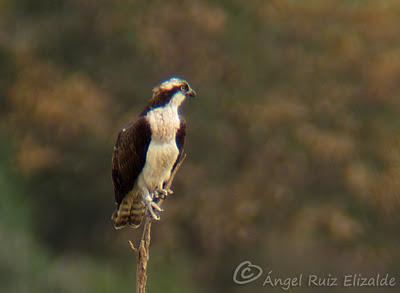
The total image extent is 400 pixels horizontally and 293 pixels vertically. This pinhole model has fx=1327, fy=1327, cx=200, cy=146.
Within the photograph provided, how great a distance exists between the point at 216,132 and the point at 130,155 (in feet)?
31.9

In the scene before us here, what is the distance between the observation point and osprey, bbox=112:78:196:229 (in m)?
7.34

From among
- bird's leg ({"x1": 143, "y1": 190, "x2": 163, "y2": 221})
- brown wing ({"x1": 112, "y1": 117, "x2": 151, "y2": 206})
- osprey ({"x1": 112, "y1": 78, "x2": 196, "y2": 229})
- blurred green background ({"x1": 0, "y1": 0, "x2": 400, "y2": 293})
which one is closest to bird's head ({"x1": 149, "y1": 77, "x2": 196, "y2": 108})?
osprey ({"x1": 112, "y1": 78, "x2": 196, "y2": 229})

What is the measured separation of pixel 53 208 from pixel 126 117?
6.55 feet

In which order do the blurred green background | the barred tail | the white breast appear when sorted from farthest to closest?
the blurred green background < the barred tail < the white breast

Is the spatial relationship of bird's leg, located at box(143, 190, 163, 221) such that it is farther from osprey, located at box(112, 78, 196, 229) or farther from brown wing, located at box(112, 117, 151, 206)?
brown wing, located at box(112, 117, 151, 206)

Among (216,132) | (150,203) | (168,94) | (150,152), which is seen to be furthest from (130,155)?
(216,132)

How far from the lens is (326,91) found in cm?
1812

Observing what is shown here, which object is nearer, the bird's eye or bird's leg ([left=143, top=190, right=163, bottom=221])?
bird's leg ([left=143, top=190, right=163, bottom=221])

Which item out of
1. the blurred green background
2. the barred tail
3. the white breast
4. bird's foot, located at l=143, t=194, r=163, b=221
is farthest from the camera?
the blurred green background

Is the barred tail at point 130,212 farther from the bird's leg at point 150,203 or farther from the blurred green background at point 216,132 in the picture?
the blurred green background at point 216,132

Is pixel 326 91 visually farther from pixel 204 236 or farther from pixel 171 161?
pixel 171 161

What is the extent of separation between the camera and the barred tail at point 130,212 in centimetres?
759

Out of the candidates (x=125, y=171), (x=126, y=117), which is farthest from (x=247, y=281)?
(x=125, y=171)

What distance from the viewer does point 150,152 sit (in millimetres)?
7391
